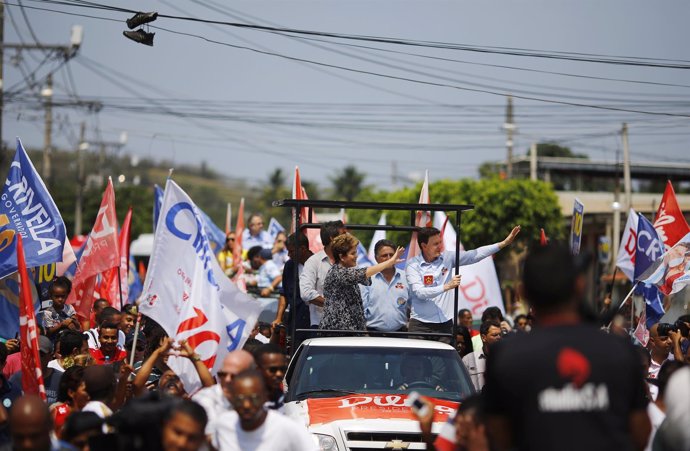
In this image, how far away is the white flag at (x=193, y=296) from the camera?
8680 mm

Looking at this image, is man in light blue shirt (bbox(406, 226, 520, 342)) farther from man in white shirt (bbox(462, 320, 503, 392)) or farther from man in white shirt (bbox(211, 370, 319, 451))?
man in white shirt (bbox(211, 370, 319, 451))

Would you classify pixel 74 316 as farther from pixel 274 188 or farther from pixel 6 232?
pixel 274 188

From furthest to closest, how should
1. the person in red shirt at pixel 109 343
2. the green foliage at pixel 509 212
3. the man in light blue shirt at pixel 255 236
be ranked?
the green foliage at pixel 509 212 < the man in light blue shirt at pixel 255 236 < the person in red shirt at pixel 109 343

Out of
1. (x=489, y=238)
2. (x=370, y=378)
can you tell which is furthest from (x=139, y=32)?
(x=489, y=238)

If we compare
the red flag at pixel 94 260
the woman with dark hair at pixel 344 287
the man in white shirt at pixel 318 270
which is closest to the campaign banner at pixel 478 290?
the red flag at pixel 94 260

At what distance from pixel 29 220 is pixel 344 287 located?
3522mm

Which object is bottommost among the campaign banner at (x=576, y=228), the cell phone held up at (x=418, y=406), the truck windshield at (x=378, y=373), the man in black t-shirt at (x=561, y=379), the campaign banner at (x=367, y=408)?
the campaign banner at (x=367, y=408)

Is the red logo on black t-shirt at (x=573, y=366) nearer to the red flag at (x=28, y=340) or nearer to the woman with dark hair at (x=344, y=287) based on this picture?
the red flag at (x=28, y=340)

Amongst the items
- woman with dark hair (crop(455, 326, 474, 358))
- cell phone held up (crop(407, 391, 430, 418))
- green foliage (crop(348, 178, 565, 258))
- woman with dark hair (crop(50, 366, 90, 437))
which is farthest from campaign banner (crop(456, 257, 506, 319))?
green foliage (crop(348, 178, 565, 258))

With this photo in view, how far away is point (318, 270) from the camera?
1091 cm

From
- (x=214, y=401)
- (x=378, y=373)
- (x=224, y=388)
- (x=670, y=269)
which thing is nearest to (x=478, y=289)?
(x=670, y=269)

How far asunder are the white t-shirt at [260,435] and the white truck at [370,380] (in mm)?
2205

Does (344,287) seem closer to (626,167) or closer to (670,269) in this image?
(670,269)

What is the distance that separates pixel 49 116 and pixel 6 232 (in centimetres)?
3058
